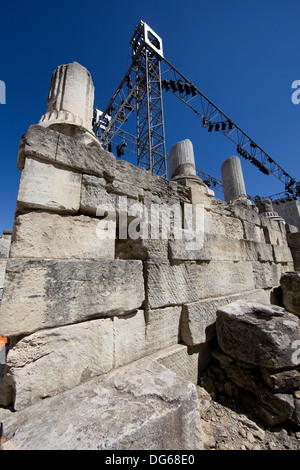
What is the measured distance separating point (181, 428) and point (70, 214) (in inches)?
71.7

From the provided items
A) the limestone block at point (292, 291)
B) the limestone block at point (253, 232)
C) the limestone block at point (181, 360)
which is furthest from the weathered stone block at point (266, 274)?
the limestone block at point (181, 360)

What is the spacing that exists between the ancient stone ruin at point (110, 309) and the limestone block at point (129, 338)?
11 millimetres

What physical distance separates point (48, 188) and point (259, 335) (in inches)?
96.2

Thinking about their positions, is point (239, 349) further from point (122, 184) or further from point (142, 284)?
point (122, 184)

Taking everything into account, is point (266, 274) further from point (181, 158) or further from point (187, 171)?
point (181, 158)

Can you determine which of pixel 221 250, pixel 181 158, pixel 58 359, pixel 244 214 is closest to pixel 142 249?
pixel 58 359

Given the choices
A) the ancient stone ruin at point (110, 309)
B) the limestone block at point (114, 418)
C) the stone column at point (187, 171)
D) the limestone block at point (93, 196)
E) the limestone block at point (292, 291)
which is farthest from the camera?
the limestone block at point (292, 291)

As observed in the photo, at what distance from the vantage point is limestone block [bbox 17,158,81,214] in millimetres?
1610

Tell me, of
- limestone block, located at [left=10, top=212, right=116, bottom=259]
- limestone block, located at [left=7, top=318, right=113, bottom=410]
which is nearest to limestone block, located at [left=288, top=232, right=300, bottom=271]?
limestone block, located at [left=10, top=212, right=116, bottom=259]

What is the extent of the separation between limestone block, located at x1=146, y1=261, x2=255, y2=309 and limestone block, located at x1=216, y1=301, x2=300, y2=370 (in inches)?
15.4

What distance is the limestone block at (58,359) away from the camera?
4.38ft

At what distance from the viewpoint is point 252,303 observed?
256 centimetres

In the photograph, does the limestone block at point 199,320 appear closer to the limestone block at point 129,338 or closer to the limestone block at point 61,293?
the limestone block at point 129,338

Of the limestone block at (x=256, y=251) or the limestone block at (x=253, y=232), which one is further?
the limestone block at (x=253, y=232)
